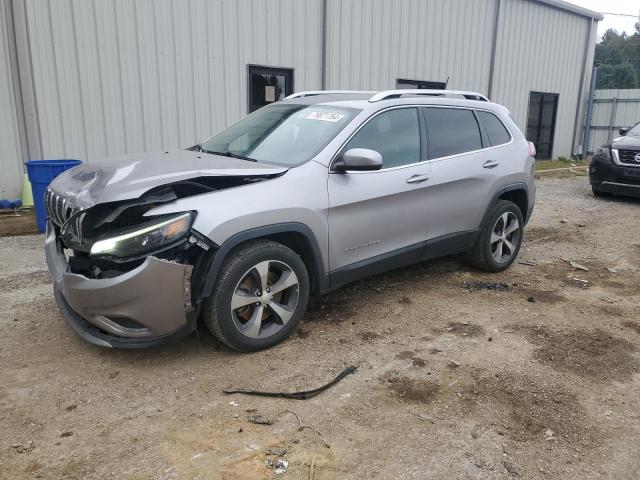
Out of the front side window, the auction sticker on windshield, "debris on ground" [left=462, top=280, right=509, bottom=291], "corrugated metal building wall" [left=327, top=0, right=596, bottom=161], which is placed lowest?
"debris on ground" [left=462, top=280, right=509, bottom=291]

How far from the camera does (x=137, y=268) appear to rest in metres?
3.04

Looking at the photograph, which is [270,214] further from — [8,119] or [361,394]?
[8,119]

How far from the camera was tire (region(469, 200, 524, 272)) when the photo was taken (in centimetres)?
532

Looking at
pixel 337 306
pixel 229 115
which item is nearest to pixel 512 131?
pixel 337 306

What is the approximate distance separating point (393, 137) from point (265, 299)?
1811mm

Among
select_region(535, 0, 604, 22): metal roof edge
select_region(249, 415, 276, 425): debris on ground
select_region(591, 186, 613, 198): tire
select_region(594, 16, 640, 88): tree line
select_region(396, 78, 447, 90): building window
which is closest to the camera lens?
select_region(249, 415, 276, 425): debris on ground

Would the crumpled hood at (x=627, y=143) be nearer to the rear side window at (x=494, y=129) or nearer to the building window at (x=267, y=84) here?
the rear side window at (x=494, y=129)

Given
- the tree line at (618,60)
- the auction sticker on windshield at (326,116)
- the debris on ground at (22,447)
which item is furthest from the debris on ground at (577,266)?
the tree line at (618,60)

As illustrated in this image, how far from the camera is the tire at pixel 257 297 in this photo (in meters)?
3.37

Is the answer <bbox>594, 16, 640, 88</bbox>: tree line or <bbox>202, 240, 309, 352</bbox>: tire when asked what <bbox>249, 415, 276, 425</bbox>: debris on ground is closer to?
<bbox>202, 240, 309, 352</bbox>: tire

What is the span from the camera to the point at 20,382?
3.28m

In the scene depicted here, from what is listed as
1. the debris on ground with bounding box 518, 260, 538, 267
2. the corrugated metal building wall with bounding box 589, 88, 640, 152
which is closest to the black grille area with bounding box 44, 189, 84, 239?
the debris on ground with bounding box 518, 260, 538, 267

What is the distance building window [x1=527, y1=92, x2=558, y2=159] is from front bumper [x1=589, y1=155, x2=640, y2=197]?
6668 mm

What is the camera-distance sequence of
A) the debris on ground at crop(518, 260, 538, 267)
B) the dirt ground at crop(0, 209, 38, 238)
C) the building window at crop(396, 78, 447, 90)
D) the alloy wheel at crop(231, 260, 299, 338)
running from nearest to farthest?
the alloy wheel at crop(231, 260, 299, 338) < the debris on ground at crop(518, 260, 538, 267) < the dirt ground at crop(0, 209, 38, 238) < the building window at crop(396, 78, 447, 90)
